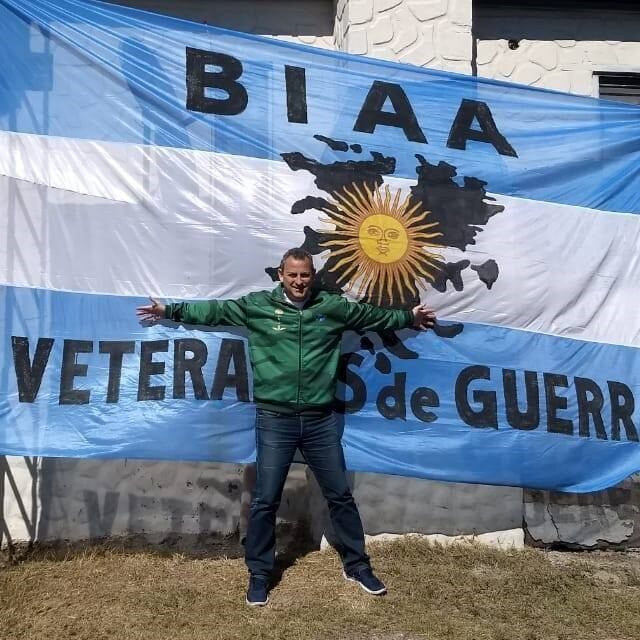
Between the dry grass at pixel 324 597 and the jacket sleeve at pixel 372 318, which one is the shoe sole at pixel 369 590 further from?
the jacket sleeve at pixel 372 318

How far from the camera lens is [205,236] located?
4.12 meters

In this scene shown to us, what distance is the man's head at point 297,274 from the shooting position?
12.8 ft

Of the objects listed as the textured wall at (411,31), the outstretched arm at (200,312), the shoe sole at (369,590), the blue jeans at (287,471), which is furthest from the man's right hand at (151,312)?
the textured wall at (411,31)

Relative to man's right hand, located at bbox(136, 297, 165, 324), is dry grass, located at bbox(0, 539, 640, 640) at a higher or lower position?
lower

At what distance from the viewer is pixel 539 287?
4.51 metres

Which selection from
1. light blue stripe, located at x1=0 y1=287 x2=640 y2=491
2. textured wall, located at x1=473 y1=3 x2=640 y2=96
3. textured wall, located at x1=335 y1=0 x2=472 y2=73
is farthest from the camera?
textured wall, located at x1=473 y1=3 x2=640 y2=96

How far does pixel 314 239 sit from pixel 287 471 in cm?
126

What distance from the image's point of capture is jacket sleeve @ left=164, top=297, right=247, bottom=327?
3.93 metres

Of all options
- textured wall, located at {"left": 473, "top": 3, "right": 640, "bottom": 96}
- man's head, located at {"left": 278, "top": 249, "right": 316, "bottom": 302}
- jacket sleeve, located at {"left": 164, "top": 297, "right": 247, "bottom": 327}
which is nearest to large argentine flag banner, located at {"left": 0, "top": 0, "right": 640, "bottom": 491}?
jacket sleeve, located at {"left": 164, "top": 297, "right": 247, "bottom": 327}

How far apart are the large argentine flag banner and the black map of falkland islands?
0.01 metres

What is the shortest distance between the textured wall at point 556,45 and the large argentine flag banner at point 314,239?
1.03 metres

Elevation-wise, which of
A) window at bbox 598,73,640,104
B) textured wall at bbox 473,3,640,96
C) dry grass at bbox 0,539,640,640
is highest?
textured wall at bbox 473,3,640,96

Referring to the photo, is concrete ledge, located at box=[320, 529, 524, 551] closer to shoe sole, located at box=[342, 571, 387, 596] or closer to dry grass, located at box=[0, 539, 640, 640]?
dry grass, located at box=[0, 539, 640, 640]

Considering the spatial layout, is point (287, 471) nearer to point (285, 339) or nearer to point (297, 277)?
point (285, 339)
